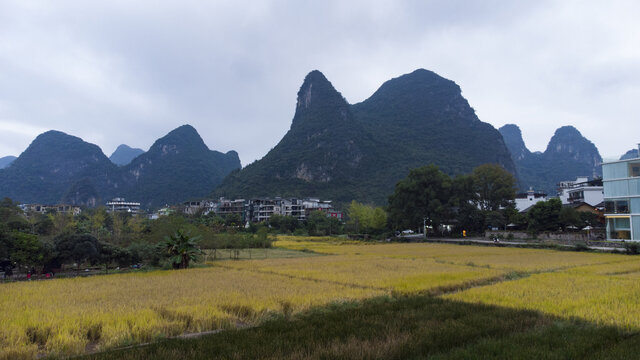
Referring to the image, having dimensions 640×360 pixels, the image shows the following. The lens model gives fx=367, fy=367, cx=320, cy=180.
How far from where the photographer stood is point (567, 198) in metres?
68.0

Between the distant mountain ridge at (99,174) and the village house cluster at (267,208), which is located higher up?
the distant mountain ridge at (99,174)

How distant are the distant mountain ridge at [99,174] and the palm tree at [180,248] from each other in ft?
486

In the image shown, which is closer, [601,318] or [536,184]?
[601,318]

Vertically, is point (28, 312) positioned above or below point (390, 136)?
below

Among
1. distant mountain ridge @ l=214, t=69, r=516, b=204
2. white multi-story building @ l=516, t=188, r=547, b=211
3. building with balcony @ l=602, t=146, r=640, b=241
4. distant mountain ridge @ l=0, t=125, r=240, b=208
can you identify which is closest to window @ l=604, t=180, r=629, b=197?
building with balcony @ l=602, t=146, r=640, b=241

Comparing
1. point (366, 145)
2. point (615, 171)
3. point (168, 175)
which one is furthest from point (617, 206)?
point (168, 175)

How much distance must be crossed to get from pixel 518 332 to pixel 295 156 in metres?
131

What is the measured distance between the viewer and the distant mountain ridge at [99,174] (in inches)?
6176

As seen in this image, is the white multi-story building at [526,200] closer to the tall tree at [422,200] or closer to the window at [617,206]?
the tall tree at [422,200]

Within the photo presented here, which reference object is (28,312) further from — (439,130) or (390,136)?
(439,130)

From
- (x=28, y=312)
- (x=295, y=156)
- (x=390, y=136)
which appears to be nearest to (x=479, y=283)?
(x=28, y=312)

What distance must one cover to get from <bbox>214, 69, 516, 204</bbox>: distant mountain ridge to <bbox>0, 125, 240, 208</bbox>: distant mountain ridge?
51.3 m

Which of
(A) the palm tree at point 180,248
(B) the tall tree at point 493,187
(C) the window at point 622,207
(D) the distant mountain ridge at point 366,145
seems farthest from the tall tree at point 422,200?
(D) the distant mountain ridge at point 366,145

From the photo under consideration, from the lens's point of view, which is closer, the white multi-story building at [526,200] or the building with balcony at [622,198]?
the building with balcony at [622,198]
